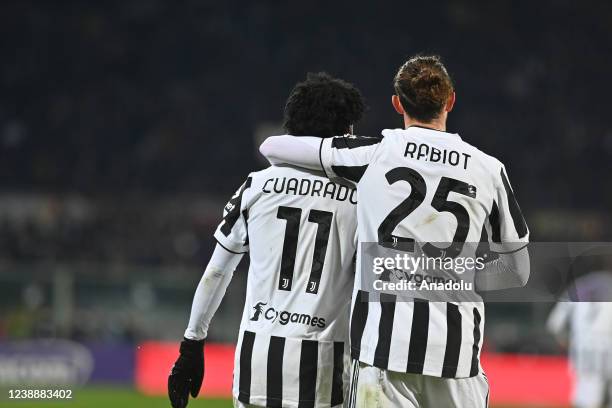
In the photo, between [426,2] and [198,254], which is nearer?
[198,254]

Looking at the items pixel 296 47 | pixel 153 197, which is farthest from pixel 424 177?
pixel 296 47

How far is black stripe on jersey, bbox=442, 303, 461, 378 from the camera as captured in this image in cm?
331

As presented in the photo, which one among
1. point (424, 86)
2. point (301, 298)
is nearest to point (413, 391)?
point (301, 298)

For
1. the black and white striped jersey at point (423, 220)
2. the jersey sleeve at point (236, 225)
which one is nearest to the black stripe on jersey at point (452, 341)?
the black and white striped jersey at point (423, 220)

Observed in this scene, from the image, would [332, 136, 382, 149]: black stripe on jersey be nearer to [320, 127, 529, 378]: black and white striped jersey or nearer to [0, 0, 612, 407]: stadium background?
[320, 127, 529, 378]: black and white striped jersey

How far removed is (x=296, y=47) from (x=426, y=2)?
3253mm

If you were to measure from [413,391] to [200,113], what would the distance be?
1758 centimetres

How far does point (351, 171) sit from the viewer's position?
3.45 metres

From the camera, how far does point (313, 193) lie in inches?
148

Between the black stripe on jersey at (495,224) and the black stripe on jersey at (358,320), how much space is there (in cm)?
48

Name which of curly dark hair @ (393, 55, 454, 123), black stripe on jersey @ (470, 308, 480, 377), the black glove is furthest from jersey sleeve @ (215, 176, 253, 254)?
black stripe on jersey @ (470, 308, 480, 377)

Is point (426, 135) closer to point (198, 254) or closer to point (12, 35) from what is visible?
point (198, 254)

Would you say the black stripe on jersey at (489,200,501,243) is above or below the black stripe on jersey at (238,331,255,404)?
above

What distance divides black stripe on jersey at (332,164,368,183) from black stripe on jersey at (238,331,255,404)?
2.41 feet
